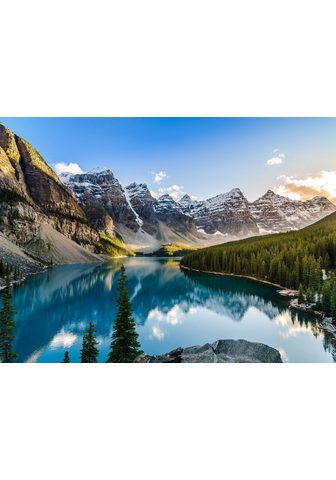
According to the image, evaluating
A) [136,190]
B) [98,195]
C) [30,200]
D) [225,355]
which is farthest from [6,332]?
[136,190]

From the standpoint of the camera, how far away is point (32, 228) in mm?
45625

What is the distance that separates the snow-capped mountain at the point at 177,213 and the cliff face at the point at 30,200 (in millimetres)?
14955

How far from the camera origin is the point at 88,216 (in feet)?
266

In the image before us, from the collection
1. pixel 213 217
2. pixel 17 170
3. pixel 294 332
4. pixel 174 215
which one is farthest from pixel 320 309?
pixel 174 215

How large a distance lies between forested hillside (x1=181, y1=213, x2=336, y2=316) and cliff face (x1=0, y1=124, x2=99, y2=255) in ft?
102

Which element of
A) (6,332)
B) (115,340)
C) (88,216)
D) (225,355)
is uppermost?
(88,216)

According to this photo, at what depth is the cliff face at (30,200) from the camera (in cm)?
4397

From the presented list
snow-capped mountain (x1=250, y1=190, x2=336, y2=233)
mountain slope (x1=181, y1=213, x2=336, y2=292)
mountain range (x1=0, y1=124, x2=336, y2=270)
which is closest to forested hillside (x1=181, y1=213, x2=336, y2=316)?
mountain slope (x1=181, y1=213, x2=336, y2=292)

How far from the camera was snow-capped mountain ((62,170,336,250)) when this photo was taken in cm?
5709

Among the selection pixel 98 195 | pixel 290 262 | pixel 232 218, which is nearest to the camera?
pixel 290 262

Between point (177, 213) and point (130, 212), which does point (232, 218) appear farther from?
point (177, 213)

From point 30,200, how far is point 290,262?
172 feet

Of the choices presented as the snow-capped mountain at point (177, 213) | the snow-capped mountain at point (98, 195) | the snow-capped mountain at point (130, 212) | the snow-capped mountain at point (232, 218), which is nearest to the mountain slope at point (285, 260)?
the snow-capped mountain at point (232, 218)

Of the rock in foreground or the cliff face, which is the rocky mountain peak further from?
Answer: the rock in foreground
